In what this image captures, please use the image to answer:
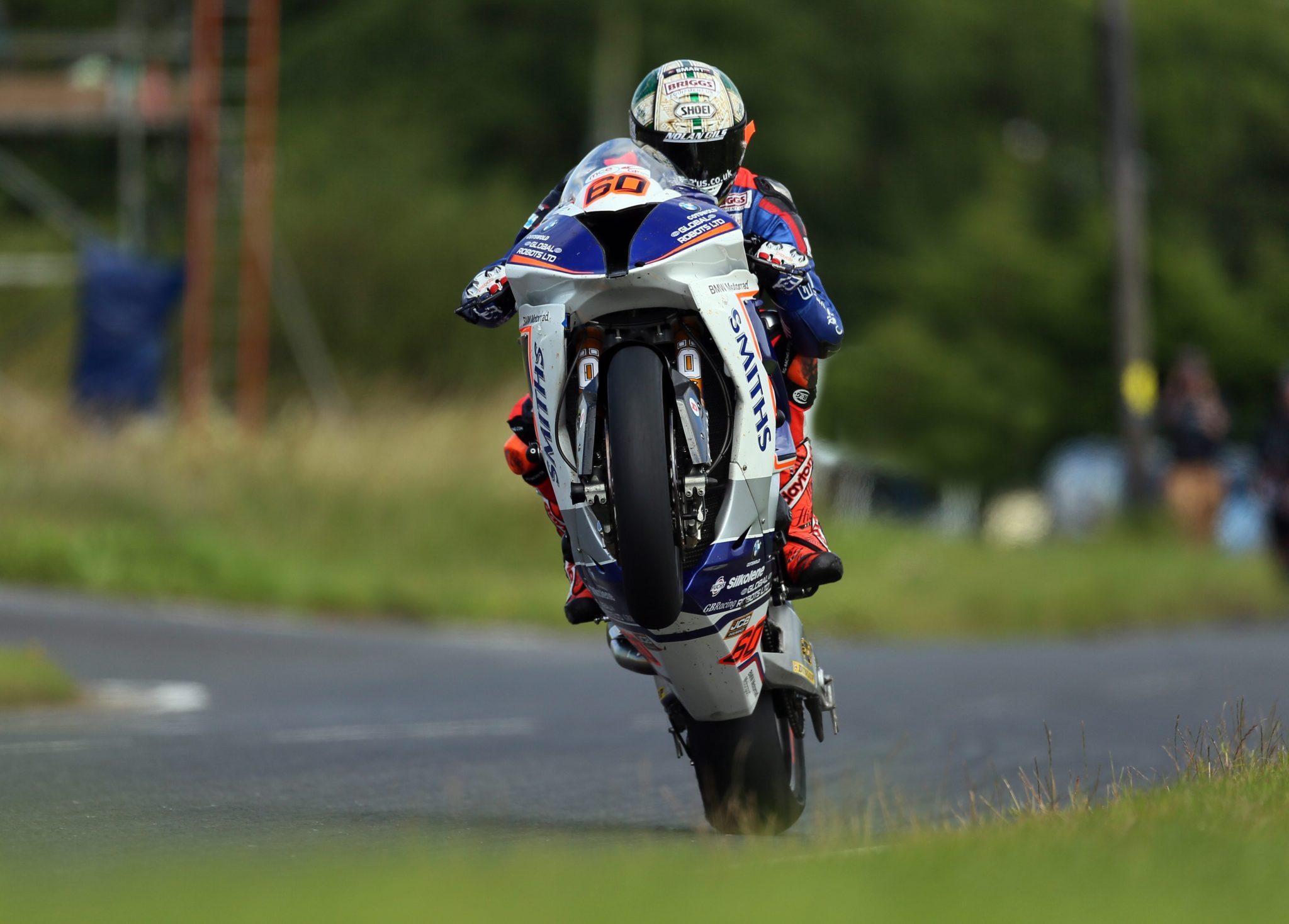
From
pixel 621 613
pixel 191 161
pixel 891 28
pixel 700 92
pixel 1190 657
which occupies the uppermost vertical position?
pixel 891 28

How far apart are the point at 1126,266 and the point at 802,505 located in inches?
742

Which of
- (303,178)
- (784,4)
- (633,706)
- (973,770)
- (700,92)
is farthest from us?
(784,4)

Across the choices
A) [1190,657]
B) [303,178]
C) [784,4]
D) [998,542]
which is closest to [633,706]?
[1190,657]

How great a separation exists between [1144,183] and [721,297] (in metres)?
39.9

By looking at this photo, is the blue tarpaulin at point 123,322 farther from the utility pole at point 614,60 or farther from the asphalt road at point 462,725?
the utility pole at point 614,60

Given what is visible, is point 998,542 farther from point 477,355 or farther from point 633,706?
point 633,706

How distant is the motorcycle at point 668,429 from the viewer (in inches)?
214

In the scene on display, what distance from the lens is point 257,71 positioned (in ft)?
84.5

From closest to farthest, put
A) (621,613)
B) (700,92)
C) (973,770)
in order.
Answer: (621,613) < (700,92) < (973,770)

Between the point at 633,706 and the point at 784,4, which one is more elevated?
the point at 784,4

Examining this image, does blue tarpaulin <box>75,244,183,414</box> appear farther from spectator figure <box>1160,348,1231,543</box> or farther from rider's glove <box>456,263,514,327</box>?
rider's glove <box>456,263,514,327</box>

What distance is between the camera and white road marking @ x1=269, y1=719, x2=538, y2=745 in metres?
8.64

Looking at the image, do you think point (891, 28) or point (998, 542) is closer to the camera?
point (998, 542)

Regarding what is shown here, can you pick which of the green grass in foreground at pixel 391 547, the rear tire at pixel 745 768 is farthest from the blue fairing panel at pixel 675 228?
the green grass in foreground at pixel 391 547
